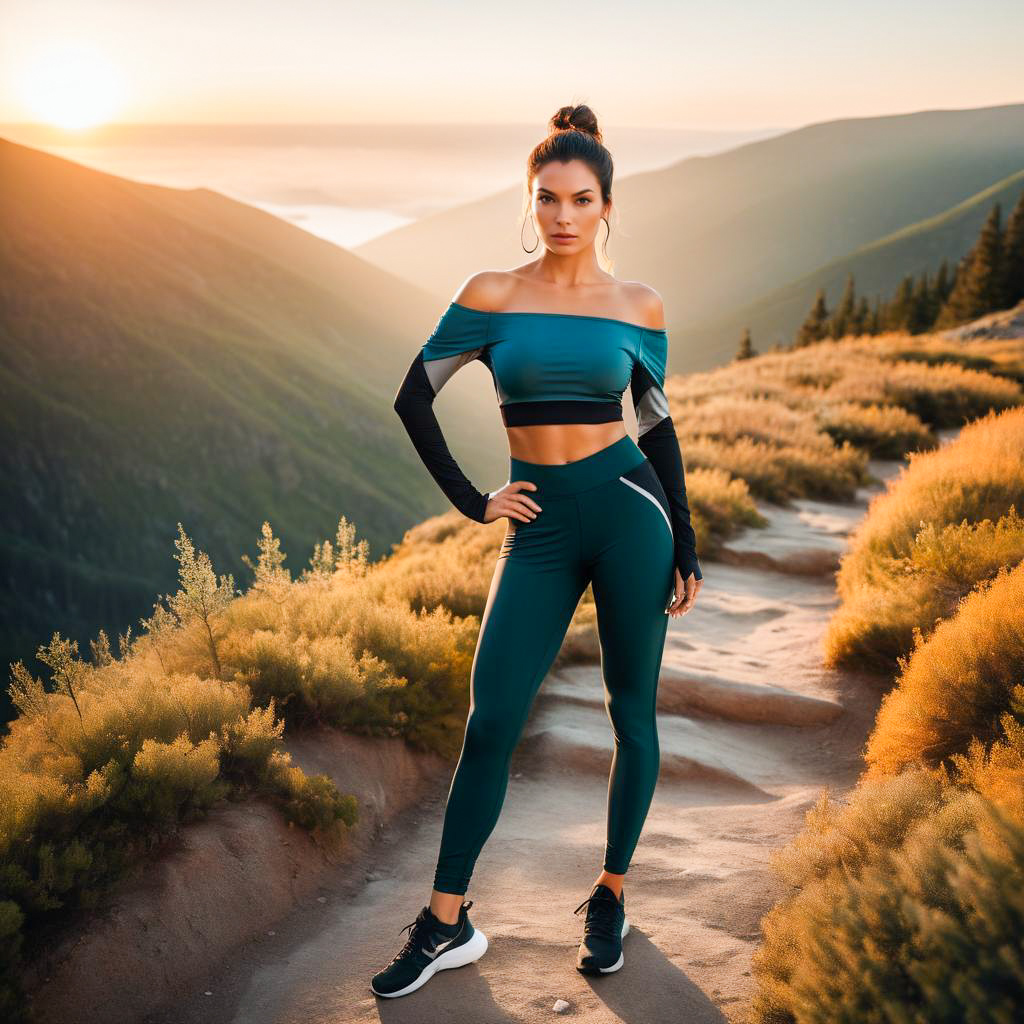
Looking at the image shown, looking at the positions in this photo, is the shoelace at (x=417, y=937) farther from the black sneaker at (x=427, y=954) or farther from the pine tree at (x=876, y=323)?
the pine tree at (x=876, y=323)

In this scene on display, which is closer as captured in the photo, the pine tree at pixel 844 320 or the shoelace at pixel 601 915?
the shoelace at pixel 601 915

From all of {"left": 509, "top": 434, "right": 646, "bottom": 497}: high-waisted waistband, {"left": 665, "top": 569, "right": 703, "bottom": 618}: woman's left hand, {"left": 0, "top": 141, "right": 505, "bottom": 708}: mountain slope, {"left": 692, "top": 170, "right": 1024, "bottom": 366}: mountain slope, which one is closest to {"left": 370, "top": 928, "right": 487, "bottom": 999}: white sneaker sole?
{"left": 665, "top": 569, "right": 703, "bottom": 618}: woman's left hand

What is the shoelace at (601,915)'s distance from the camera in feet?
10.6

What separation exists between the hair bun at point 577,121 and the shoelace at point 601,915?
8.69 feet

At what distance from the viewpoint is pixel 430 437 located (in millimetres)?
3113

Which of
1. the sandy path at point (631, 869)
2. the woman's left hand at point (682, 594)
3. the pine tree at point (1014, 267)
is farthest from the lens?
the pine tree at point (1014, 267)

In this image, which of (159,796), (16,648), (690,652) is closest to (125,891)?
(159,796)

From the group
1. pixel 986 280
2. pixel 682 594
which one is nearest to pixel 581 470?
pixel 682 594

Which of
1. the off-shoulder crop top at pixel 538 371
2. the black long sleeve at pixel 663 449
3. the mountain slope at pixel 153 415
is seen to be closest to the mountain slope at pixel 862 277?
the mountain slope at pixel 153 415

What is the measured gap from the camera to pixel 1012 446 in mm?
7992

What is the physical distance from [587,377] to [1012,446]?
6.46 m

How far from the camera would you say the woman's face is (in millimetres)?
3031

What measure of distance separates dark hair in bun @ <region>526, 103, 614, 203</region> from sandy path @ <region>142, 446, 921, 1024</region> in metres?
2.65

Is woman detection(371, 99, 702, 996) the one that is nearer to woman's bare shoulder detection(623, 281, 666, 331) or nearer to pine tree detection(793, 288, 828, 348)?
woman's bare shoulder detection(623, 281, 666, 331)
